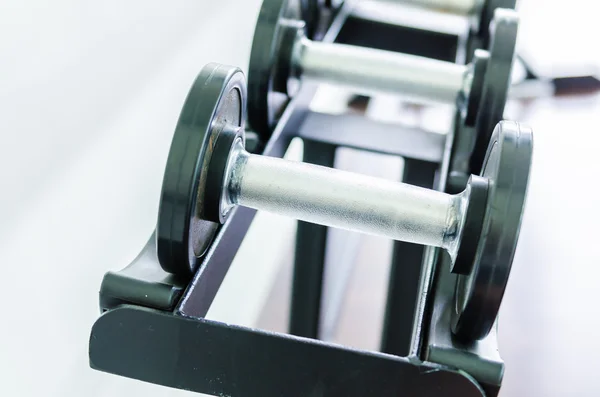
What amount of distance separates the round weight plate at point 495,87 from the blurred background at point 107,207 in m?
0.33

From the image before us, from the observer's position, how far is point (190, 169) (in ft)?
1.42

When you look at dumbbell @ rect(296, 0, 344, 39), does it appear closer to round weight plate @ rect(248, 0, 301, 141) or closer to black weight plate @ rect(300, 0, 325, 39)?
black weight plate @ rect(300, 0, 325, 39)

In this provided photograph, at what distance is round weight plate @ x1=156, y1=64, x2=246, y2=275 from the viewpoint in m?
0.43

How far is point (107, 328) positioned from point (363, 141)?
351mm

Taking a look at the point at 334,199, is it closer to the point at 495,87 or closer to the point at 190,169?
the point at 190,169

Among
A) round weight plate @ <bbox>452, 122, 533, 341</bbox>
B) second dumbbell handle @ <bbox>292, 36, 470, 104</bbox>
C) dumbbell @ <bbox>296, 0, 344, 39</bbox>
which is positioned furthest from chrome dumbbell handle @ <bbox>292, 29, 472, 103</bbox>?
round weight plate @ <bbox>452, 122, 533, 341</bbox>

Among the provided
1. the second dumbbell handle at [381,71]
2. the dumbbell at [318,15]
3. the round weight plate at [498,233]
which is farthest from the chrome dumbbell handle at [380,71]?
the round weight plate at [498,233]

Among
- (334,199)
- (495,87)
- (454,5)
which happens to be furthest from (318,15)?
(334,199)

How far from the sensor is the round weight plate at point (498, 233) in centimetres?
41

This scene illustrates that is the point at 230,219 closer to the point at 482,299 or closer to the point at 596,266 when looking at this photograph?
the point at 482,299

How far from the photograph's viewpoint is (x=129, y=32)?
24.5 inches

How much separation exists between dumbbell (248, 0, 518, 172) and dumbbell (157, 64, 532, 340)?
10 centimetres

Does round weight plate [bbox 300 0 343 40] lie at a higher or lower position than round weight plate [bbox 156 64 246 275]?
higher

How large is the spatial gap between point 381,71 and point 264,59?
128 mm
